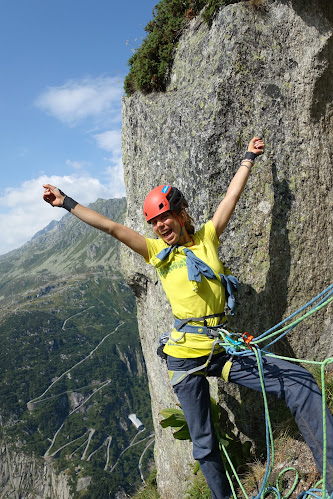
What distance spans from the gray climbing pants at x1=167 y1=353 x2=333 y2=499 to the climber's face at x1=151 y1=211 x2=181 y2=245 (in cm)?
193

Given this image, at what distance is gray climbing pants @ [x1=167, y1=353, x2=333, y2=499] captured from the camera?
183 inches

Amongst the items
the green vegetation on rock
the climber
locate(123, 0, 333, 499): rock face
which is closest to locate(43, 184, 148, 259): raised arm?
the climber

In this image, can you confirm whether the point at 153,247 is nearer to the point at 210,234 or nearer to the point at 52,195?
the point at 210,234

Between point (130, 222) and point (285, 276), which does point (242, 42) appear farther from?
point (130, 222)

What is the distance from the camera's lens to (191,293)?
523 cm

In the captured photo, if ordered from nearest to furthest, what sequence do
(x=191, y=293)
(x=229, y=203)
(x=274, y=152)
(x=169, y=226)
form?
(x=191, y=293) → (x=169, y=226) → (x=229, y=203) → (x=274, y=152)

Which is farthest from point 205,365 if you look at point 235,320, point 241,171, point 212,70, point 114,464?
Result: point 114,464

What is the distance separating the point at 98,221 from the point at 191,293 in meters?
1.80

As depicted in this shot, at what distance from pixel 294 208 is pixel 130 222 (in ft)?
17.8

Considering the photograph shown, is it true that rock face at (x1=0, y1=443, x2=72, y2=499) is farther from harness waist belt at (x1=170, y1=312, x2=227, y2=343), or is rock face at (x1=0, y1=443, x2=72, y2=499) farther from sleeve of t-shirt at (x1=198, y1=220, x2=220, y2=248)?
sleeve of t-shirt at (x1=198, y1=220, x2=220, y2=248)

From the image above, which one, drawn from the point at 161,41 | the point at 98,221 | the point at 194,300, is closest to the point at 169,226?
the point at 98,221

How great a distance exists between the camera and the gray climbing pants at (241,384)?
464 centimetres

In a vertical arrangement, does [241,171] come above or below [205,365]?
above

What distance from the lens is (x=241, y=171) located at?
5.95 m
